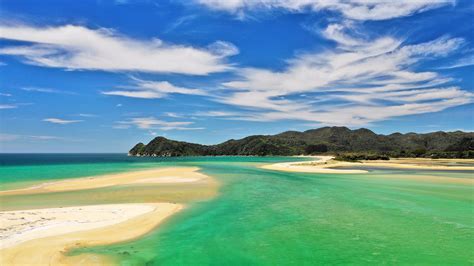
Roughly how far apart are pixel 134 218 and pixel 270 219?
754 centimetres

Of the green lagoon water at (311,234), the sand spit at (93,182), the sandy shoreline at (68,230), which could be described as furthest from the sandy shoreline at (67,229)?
the sand spit at (93,182)

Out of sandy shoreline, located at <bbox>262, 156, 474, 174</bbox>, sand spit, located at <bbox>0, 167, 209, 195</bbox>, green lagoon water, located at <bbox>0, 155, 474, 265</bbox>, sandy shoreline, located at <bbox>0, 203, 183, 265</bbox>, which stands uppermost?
sandy shoreline, located at <bbox>262, 156, 474, 174</bbox>

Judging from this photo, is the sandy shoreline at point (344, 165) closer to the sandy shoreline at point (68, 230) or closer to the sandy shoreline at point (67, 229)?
the sandy shoreline at point (68, 230)

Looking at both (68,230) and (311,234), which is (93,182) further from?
(311,234)

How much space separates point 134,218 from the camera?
55.8 ft

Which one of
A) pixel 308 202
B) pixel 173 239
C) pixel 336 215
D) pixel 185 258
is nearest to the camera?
pixel 185 258

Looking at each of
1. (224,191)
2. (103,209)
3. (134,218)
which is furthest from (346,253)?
(224,191)

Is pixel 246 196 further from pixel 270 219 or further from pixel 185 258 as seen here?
pixel 185 258

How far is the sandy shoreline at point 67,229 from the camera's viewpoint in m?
10.9

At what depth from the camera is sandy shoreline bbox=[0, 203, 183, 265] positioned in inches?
428

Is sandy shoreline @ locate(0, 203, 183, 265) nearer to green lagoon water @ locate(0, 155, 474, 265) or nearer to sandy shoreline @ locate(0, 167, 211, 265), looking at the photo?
sandy shoreline @ locate(0, 167, 211, 265)

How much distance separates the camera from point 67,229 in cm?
1424

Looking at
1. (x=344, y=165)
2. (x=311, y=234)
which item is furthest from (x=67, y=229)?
(x=344, y=165)

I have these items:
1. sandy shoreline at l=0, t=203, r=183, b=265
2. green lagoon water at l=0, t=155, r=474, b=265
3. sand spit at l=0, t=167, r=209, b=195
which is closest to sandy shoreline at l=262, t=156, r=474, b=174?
sand spit at l=0, t=167, r=209, b=195
